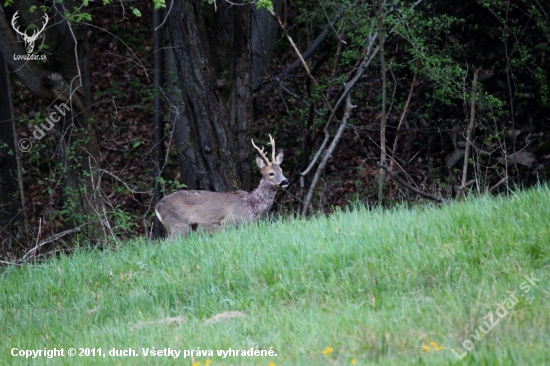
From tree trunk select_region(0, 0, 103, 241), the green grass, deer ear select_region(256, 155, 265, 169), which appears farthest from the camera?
tree trunk select_region(0, 0, 103, 241)

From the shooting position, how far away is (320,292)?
6.74 metres

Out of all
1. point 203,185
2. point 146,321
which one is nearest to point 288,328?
point 146,321

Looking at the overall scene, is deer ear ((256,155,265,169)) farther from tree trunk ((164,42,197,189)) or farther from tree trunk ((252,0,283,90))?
tree trunk ((252,0,283,90))

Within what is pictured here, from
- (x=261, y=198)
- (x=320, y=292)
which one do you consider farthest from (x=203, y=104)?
(x=320, y=292)

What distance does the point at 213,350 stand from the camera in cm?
573

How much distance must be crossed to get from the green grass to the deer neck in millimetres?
1623

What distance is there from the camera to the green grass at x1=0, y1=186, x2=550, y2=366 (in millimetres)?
5320

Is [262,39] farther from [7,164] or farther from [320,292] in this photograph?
[320,292]

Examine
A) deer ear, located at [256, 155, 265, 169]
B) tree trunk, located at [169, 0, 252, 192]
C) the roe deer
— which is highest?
tree trunk, located at [169, 0, 252, 192]

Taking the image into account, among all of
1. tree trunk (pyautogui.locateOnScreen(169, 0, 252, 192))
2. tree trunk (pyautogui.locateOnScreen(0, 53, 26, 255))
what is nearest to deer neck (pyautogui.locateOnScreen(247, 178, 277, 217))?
tree trunk (pyautogui.locateOnScreen(169, 0, 252, 192))

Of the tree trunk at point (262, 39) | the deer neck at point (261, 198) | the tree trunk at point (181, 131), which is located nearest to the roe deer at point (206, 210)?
the deer neck at point (261, 198)

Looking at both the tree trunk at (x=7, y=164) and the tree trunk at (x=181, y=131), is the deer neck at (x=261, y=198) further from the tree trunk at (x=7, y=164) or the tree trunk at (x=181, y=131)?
the tree trunk at (x=7, y=164)

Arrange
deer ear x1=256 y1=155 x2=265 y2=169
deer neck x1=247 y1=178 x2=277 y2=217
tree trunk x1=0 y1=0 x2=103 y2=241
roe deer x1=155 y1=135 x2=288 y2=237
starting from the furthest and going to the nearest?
tree trunk x1=0 y1=0 x2=103 y2=241 < deer ear x1=256 y1=155 x2=265 y2=169 < deer neck x1=247 y1=178 x2=277 y2=217 < roe deer x1=155 y1=135 x2=288 y2=237

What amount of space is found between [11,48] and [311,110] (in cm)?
527
